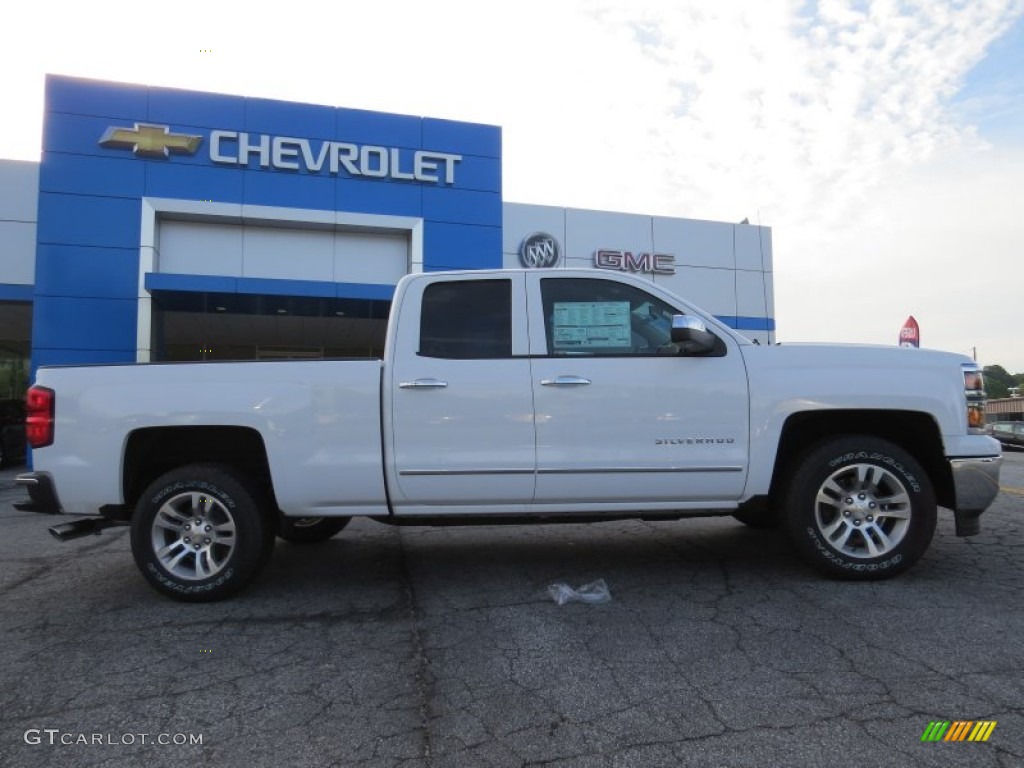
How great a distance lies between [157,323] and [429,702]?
14933mm

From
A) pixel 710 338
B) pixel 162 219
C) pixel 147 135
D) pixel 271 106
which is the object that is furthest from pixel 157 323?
pixel 710 338

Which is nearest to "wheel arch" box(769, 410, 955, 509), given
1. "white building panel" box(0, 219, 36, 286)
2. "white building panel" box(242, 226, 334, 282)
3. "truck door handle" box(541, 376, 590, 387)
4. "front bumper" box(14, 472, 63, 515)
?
"truck door handle" box(541, 376, 590, 387)

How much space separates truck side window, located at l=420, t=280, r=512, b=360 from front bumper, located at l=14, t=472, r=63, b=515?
7.85 ft

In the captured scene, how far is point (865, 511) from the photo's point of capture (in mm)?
4133

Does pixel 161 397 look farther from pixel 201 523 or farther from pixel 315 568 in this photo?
pixel 315 568

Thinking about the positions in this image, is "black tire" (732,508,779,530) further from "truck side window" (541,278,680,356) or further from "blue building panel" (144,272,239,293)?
"blue building panel" (144,272,239,293)

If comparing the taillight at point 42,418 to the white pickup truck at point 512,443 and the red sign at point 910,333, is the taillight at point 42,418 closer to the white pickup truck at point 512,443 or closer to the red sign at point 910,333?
the white pickup truck at point 512,443

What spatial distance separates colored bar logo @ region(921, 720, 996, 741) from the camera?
95.0 inches

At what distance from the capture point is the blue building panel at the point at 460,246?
16.0 meters

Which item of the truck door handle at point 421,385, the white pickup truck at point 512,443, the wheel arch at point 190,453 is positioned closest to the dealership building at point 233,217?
the wheel arch at point 190,453

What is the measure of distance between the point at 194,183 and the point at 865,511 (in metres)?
14.9

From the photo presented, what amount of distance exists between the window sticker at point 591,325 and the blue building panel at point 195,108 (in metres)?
13.7

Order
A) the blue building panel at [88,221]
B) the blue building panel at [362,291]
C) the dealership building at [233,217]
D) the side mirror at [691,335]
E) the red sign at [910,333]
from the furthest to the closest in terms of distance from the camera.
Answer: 1. the blue building panel at [362,291]
2. the dealership building at [233,217]
3. the blue building panel at [88,221]
4. the red sign at [910,333]
5. the side mirror at [691,335]

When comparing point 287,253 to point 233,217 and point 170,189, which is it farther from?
point 170,189
